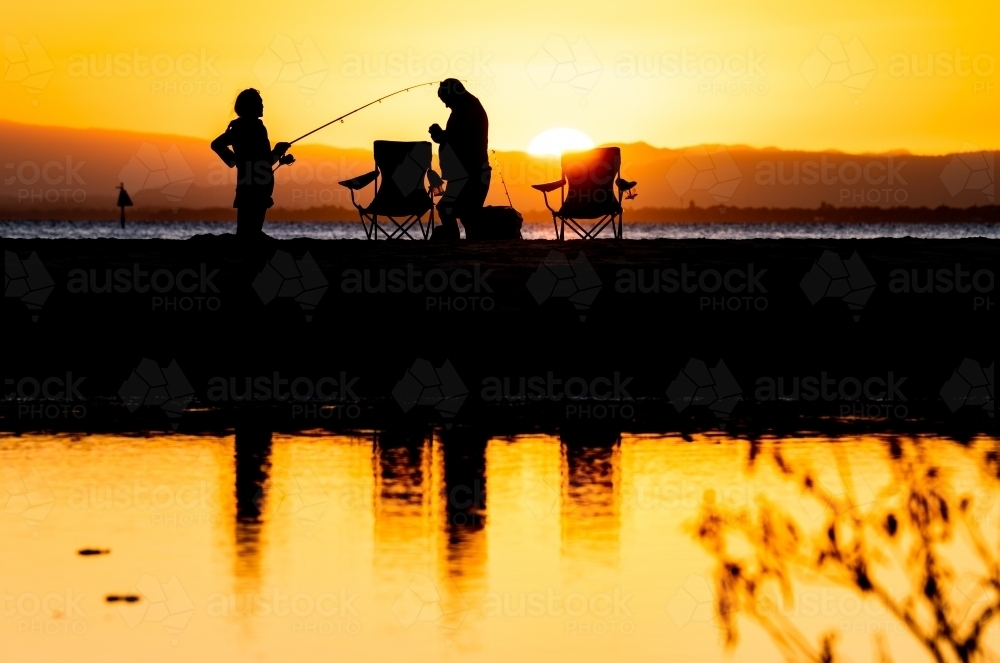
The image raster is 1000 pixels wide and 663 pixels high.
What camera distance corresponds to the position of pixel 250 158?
17.2 metres

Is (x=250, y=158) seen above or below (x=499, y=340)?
above

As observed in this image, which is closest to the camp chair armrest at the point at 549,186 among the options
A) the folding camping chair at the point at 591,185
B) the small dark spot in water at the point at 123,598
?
the folding camping chair at the point at 591,185

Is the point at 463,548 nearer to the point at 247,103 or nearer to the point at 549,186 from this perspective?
the point at 247,103

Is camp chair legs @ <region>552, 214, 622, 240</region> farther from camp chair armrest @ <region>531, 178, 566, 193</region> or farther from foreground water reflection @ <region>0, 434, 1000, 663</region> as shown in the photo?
Result: foreground water reflection @ <region>0, 434, 1000, 663</region>

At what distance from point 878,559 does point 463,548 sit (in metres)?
2.64

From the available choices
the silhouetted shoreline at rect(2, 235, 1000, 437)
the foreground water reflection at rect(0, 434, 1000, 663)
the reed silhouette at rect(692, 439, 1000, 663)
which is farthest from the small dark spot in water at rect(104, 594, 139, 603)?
the silhouetted shoreline at rect(2, 235, 1000, 437)

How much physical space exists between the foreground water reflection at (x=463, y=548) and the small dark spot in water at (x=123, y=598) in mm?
14

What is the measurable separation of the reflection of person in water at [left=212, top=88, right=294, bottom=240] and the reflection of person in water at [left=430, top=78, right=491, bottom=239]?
6.61 ft

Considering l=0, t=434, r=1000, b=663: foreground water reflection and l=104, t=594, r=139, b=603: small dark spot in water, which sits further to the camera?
l=104, t=594, r=139, b=603: small dark spot in water

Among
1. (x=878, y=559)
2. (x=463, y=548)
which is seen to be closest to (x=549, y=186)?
(x=463, y=548)

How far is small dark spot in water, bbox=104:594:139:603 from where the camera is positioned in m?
5.22

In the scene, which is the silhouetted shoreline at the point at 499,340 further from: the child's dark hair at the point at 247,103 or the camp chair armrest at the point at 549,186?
the camp chair armrest at the point at 549,186

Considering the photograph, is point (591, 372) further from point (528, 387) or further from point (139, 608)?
point (139, 608)

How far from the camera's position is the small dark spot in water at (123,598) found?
17.1ft
